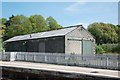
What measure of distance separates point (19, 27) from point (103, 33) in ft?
96.4

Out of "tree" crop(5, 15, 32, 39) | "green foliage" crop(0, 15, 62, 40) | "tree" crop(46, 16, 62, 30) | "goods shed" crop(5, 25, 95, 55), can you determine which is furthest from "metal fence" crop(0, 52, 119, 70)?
"tree" crop(46, 16, 62, 30)

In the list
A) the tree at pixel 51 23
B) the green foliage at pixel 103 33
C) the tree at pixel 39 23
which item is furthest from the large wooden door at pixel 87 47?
the tree at pixel 51 23

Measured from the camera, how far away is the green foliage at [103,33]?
58681 mm

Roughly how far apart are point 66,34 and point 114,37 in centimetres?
4358

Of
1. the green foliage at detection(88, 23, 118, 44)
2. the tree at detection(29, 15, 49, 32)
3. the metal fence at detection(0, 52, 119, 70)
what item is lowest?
the metal fence at detection(0, 52, 119, 70)

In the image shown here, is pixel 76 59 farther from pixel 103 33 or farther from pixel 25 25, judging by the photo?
pixel 103 33

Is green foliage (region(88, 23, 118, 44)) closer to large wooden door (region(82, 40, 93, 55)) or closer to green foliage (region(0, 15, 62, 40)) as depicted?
green foliage (region(0, 15, 62, 40))

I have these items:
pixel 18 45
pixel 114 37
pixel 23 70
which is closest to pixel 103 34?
pixel 114 37

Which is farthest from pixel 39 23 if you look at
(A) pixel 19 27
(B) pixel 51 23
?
(A) pixel 19 27

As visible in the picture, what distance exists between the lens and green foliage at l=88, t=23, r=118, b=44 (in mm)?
58681

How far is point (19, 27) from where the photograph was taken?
51656mm

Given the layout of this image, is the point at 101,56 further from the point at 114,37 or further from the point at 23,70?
the point at 114,37

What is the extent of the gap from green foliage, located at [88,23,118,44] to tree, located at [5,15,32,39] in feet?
75.6

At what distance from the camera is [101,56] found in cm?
1345
